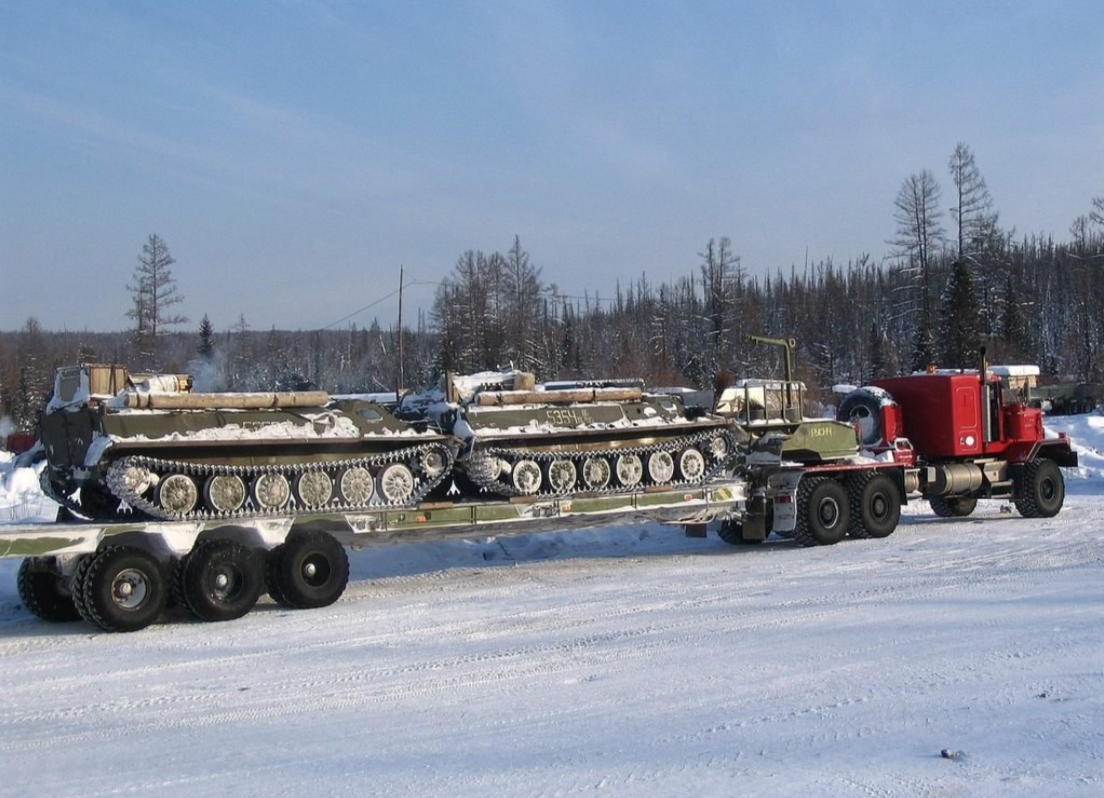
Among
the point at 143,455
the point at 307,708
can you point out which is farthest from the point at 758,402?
the point at 307,708

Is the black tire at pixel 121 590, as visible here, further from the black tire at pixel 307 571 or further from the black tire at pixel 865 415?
the black tire at pixel 865 415

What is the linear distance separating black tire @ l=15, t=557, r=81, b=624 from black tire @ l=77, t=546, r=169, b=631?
1.00m

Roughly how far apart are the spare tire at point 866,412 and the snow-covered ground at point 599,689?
15.1ft

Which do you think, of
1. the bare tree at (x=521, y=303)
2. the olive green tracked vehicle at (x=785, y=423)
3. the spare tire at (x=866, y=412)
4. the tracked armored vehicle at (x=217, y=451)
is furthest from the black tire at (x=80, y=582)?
Result: the bare tree at (x=521, y=303)

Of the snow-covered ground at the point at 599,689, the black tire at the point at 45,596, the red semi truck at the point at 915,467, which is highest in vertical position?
the red semi truck at the point at 915,467

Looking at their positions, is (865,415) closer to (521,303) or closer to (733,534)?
(733,534)

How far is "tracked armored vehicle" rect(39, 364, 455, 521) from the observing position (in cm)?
1160

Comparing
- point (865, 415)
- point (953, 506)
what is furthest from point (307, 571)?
point (953, 506)

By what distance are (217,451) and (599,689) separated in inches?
227

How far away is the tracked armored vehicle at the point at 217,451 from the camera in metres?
11.6

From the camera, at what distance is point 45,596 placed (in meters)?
12.0

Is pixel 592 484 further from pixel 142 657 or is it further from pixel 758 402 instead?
pixel 142 657

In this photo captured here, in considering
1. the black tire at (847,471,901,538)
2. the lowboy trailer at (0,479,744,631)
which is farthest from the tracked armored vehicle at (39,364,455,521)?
the black tire at (847,471,901,538)

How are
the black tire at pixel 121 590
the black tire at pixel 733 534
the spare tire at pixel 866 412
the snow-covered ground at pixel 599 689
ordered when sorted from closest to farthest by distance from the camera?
the snow-covered ground at pixel 599 689, the black tire at pixel 121 590, the black tire at pixel 733 534, the spare tire at pixel 866 412
